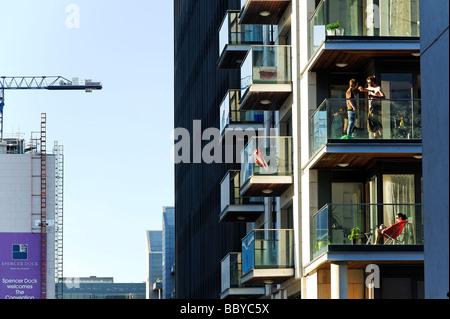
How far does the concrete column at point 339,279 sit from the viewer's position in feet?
77.2

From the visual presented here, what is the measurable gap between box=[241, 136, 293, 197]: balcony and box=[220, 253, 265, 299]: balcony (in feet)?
14.4

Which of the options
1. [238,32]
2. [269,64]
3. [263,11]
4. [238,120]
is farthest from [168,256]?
[269,64]

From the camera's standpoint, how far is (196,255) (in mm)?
56375

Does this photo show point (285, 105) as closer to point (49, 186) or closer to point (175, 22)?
point (175, 22)

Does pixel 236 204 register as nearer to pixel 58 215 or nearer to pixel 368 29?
pixel 368 29

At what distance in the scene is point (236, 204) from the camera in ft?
115

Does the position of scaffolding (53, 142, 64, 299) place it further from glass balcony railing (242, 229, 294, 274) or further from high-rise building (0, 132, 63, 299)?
glass balcony railing (242, 229, 294, 274)

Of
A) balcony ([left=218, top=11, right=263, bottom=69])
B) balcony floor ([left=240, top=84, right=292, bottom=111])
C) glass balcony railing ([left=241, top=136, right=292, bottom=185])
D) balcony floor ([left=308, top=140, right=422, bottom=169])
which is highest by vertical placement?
balcony ([left=218, top=11, right=263, bottom=69])

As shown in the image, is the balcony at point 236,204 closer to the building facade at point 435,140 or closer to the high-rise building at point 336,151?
the high-rise building at point 336,151

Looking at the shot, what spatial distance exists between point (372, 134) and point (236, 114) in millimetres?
13356

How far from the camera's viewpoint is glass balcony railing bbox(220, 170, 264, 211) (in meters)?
34.9

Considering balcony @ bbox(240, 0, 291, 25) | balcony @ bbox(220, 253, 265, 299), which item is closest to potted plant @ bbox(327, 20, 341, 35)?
balcony @ bbox(240, 0, 291, 25)
